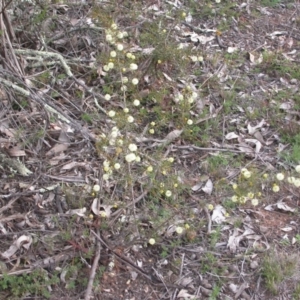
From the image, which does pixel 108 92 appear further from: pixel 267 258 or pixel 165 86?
pixel 267 258

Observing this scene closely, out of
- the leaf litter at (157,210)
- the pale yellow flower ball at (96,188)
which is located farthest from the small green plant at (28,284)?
the pale yellow flower ball at (96,188)

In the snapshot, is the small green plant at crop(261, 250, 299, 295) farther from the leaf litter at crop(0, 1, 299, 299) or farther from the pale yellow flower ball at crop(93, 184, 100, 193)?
the pale yellow flower ball at crop(93, 184, 100, 193)

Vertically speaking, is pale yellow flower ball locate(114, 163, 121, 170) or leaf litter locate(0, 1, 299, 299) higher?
pale yellow flower ball locate(114, 163, 121, 170)

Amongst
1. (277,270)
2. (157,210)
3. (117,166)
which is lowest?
(277,270)

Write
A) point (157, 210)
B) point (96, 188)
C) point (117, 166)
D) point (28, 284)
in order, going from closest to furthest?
point (28, 284) → point (117, 166) → point (96, 188) → point (157, 210)

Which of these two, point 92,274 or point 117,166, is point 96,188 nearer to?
point 117,166

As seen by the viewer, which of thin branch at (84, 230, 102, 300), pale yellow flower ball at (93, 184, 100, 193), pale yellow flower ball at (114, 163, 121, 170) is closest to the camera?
thin branch at (84, 230, 102, 300)

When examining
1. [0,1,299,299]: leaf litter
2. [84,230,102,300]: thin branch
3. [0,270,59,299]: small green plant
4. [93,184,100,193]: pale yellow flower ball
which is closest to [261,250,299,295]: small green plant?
[0,1,299,299]: leaf litter

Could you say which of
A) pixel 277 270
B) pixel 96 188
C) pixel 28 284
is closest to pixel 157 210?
pixel 96 188

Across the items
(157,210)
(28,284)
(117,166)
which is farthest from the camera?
(157,210)

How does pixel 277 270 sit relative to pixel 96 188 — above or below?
below

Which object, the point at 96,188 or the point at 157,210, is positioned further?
the point at 157,210

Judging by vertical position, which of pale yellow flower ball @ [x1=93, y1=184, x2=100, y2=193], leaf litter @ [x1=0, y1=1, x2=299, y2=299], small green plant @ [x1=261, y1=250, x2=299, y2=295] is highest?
pale yellow flower ball @ [x1=93, y1=184, x2=100, y2=193]

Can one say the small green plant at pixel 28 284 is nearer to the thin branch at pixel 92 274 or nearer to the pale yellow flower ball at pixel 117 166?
the thin branch at pixel 92 274
